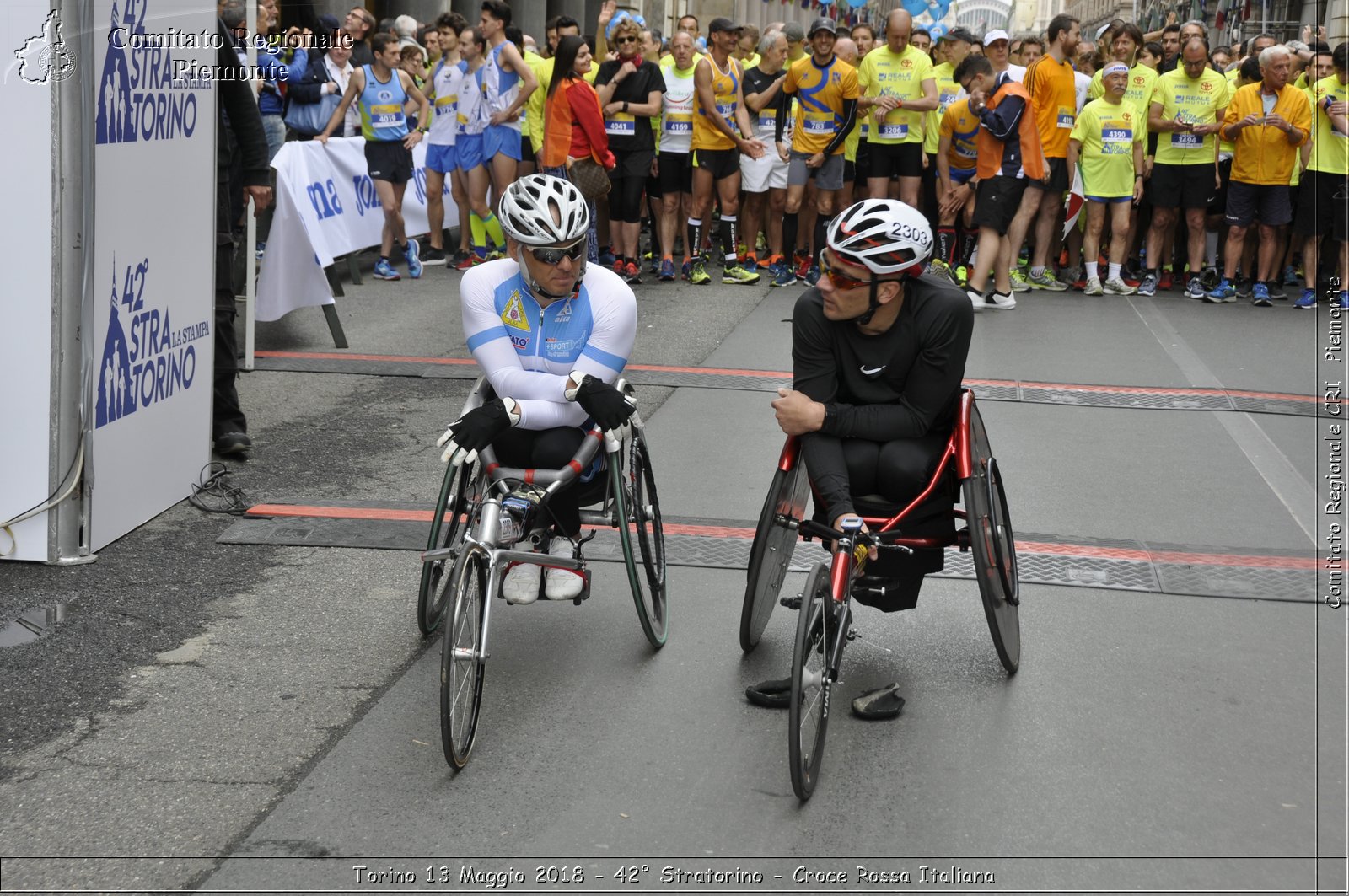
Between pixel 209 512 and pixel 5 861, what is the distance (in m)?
3.14

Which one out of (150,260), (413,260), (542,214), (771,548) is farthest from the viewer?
(413,260)

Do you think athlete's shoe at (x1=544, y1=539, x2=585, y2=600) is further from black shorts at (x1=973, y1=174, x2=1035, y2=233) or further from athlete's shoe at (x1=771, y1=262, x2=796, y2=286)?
athlete's shoe at (x1=771, y1=262, x2=796, y2=286)

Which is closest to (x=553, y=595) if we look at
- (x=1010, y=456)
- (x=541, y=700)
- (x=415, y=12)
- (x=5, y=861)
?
(x=541, y=700)

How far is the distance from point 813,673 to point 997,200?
30.2 feet

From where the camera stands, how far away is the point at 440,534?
4965 mm

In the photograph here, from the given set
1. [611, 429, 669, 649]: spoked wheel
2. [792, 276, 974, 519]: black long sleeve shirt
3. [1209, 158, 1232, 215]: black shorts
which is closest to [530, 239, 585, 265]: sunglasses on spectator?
[611, 429, 669, 649]: spoked wheel

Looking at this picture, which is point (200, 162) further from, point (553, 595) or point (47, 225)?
point (553, 595)

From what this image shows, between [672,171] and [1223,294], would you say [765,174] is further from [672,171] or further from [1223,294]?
[1223,294]

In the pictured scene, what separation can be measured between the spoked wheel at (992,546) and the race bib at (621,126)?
914cm

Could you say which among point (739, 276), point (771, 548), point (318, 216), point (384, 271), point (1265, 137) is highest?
point (1265, 137)

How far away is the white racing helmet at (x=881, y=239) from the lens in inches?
179

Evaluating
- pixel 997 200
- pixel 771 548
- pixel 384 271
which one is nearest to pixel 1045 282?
pixel 997 200

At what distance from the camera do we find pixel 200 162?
A: 6.72 meters

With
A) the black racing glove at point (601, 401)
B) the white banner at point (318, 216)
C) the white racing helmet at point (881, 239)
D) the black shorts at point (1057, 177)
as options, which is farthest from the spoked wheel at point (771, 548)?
the black shorts at point (1057, 177)
